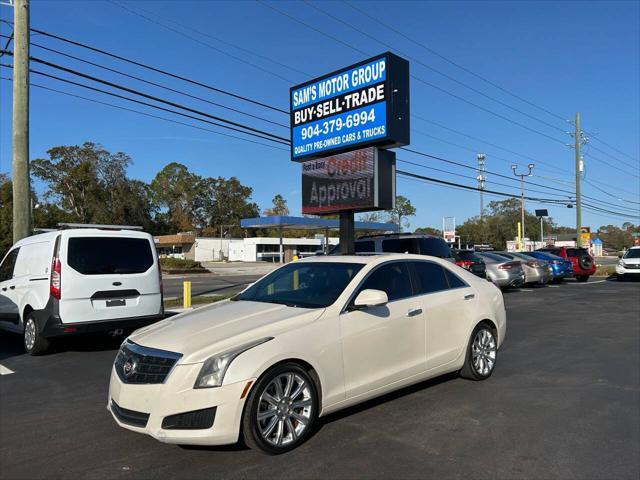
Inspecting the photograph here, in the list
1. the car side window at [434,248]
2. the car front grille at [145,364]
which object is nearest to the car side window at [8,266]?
the car front grille at [145,364]

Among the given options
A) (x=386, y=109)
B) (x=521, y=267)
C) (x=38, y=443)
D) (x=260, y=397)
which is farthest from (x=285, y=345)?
(x=521, y=267)

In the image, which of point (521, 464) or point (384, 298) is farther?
point (384, 298)

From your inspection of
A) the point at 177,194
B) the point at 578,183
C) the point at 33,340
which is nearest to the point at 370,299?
the point at 33,340

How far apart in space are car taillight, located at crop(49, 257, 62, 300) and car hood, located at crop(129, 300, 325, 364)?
3.68 m

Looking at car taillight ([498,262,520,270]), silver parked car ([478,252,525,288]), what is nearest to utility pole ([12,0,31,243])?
silver parked car ([478,252,525,288])

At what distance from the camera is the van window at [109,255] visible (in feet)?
25.5

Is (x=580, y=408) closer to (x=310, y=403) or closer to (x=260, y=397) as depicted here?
(x=310, y=403)

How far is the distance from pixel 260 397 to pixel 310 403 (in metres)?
0.51

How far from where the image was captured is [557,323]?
35.6ft

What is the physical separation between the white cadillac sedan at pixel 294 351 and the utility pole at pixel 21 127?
28.9 ft

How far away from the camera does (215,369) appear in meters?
3.71

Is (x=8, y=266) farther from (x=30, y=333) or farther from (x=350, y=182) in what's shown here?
(x=350, y=182)

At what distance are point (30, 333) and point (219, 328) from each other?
5.53 meters

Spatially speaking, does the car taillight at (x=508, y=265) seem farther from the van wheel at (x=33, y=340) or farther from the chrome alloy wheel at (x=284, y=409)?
the chrome alloy wheel at (x=284, y=409)
